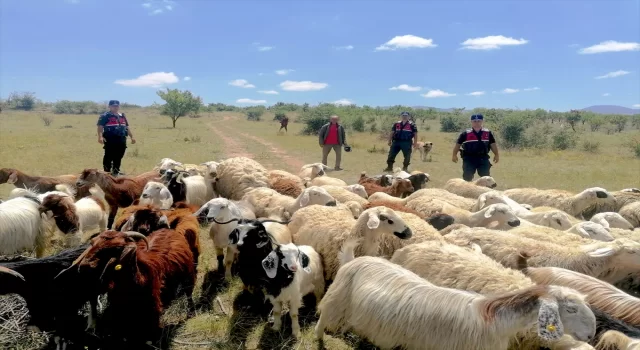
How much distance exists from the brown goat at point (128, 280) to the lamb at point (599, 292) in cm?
401

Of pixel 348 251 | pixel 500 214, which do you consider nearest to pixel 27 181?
pixel 348 251

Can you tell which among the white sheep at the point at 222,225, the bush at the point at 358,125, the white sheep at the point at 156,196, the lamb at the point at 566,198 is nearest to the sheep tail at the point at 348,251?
the white sheep at the point at 222,225

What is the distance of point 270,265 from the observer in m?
4.50

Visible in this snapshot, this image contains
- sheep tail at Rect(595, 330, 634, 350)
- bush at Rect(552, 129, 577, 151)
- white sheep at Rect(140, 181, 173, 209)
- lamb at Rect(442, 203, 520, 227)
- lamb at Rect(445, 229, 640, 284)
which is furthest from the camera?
bush at Rect(552, 129, 577, 151)

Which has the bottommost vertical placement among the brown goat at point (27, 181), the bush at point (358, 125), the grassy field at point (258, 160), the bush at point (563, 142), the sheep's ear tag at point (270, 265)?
the grassy field at point (258, 160)

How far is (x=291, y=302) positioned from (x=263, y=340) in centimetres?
51

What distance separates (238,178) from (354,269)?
5477 mm

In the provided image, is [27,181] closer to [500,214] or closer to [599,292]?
[500,214]

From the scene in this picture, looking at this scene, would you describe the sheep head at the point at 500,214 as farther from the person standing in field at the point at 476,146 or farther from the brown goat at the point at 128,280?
the brown goat at the point at 128,280

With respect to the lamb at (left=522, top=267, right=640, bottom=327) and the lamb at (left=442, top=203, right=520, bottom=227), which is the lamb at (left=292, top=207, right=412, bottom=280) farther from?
the lamb at (left=442, top=203, right=520, bottom=227)

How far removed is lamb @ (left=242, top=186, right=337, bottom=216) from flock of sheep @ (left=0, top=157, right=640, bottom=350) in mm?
31

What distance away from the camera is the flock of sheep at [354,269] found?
12.0 ft

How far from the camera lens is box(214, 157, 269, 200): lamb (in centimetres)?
937

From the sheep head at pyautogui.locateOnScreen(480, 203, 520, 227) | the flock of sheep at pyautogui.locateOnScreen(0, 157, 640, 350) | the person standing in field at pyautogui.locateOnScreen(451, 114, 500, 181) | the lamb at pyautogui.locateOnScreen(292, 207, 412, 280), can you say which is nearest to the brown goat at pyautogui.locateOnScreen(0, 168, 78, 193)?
the flock of sheep at pyautogui.locateOnScreen(0, 157, 640, 350)
